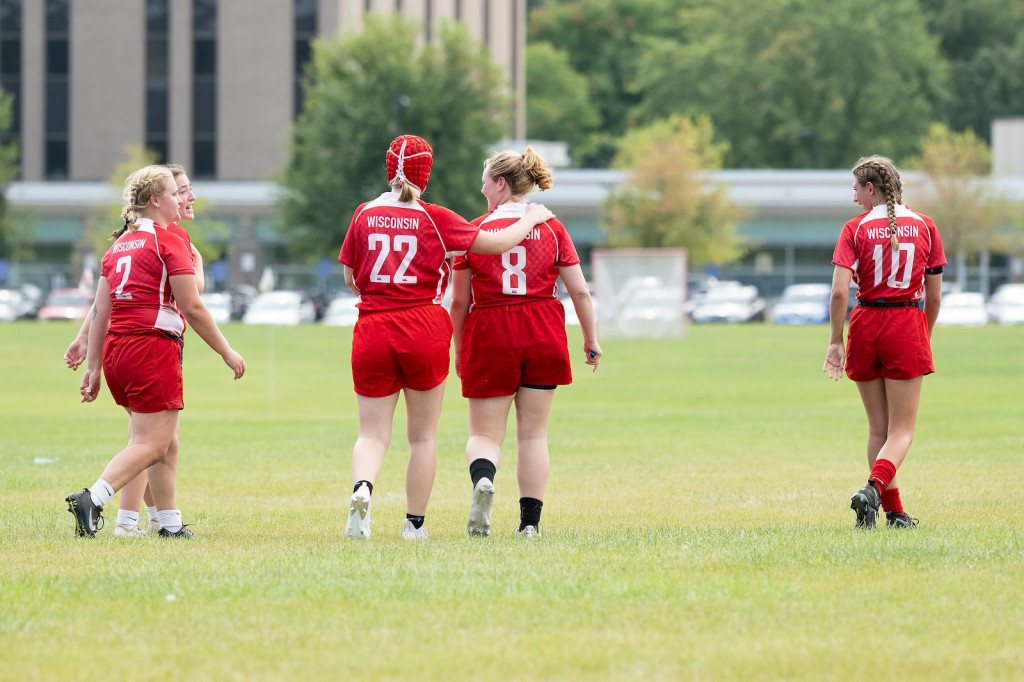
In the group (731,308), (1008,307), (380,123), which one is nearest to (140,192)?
(380,123)

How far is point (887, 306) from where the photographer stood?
308 inches

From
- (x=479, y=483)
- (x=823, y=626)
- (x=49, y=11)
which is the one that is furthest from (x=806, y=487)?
(x=49, y=11)

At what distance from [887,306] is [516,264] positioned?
196 cm

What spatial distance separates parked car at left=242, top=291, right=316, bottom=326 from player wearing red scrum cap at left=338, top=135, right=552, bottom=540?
4769cm

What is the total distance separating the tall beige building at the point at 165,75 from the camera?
68250mm

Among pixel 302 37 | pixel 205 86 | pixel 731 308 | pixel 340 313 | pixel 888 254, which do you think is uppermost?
pixel 302 37

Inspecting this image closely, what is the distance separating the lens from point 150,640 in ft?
15.9

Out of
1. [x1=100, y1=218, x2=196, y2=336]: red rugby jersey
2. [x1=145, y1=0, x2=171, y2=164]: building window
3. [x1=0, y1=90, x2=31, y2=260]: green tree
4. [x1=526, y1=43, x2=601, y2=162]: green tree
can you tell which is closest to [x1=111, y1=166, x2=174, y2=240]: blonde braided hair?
[x1=100, y1=218, x2=196, y2=336]: red rugby jersey

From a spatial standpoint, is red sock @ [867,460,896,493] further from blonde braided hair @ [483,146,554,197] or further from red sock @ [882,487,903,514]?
blonde braided hair @ [483,146,554,197]

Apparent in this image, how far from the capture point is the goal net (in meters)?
43.1

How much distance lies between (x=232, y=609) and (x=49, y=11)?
69.0 m

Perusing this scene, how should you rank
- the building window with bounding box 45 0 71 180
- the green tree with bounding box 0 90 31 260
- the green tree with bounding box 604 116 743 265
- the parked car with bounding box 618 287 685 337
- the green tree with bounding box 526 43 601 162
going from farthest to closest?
the green tree with bounding box 526 43 601 162 < the building window with bounding box 45 0 71 180 < the green tree with bounding box 0 90 31 260 < the green tree with bounding box 604 116 743 265 < the parked car with bounding box 618 287 685 337

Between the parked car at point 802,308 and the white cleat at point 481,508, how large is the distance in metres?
48.9

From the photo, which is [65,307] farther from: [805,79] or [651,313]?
[805,79]
